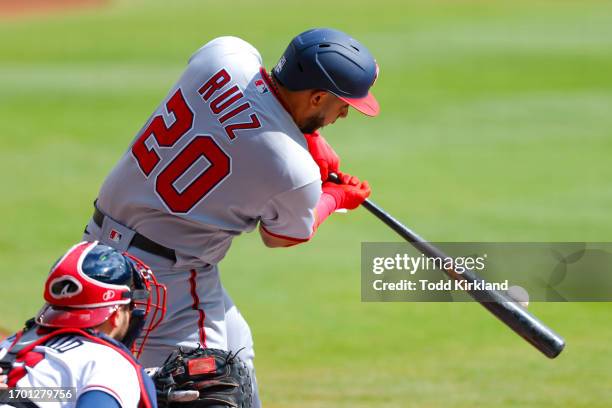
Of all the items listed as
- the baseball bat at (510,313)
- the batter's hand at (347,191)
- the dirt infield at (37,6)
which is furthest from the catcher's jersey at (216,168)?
the dirt infield at (37,6)

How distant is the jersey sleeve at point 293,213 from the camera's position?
419cm

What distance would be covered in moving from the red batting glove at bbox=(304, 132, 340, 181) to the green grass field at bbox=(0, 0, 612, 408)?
4.97ft

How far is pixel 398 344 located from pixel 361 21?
13.4m

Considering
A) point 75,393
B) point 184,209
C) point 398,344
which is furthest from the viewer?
point 398,344

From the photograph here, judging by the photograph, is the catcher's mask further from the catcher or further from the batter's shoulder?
the batter's shoulder

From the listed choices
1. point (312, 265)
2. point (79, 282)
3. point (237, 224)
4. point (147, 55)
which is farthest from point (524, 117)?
point (79, 282)

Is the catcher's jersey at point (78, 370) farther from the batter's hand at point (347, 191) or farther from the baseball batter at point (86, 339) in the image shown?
the batter's hand at point (347, 191)

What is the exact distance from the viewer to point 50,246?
8.72m

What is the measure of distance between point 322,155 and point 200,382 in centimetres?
156

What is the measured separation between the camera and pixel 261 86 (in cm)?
429

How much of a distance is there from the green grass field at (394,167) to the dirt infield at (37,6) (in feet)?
2.31

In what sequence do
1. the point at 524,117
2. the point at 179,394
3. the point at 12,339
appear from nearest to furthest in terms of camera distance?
1. the point at 12,339
2. the point at 179,394
3. the point at 524,117

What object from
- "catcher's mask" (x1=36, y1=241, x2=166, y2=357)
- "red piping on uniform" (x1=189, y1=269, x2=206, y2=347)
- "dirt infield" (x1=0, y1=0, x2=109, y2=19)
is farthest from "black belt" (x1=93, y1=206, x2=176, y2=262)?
"dirt infield" (x1=0, y1=0, x2=109, y2=19)

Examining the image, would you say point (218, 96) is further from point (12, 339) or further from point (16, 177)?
point (16, 177)
